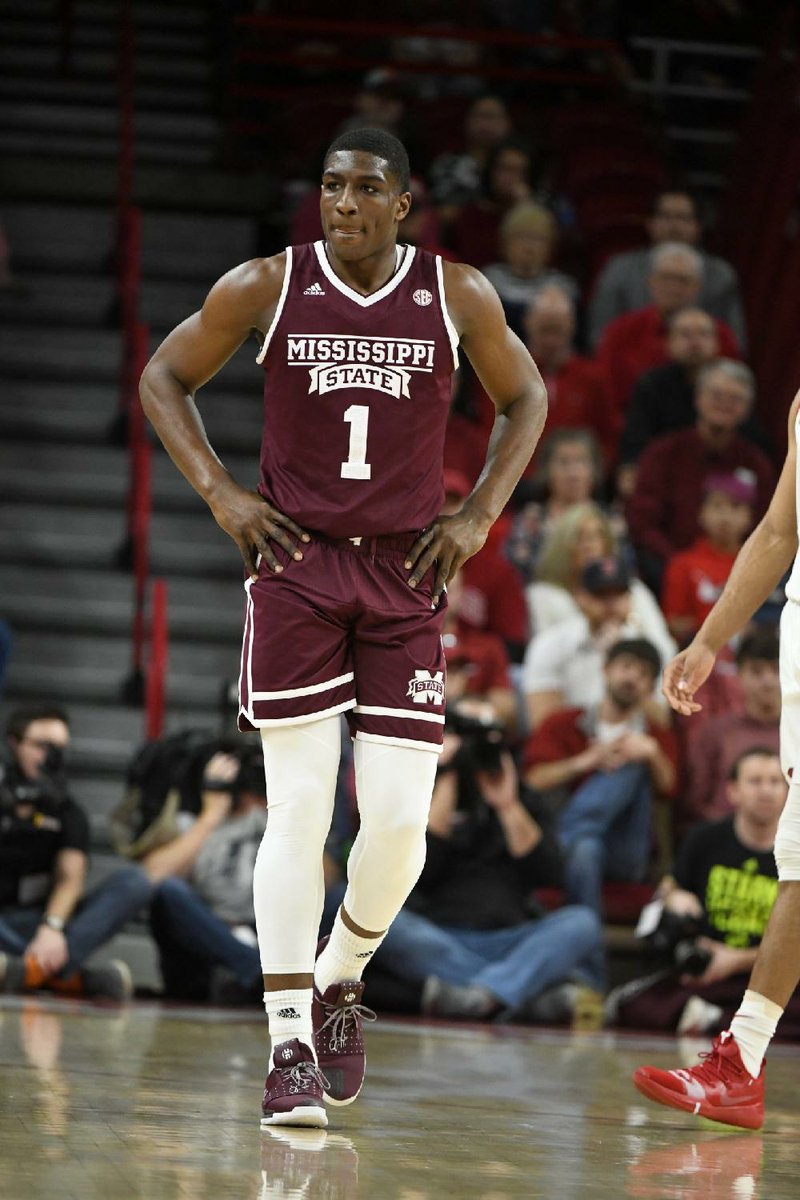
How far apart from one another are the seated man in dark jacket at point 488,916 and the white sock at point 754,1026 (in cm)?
246

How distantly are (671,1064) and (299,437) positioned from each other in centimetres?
234

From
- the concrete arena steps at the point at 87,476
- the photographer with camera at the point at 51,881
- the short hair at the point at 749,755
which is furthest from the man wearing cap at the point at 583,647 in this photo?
the concrete arena steps at the point at 87,476

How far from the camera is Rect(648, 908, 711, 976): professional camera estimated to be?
685cm

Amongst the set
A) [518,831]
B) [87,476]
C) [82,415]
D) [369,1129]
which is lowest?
[369,1129]

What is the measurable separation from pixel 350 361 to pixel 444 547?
0.41 m

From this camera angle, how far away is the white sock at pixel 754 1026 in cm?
441

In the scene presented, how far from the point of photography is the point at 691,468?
906 centimetres

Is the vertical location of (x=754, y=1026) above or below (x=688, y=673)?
below

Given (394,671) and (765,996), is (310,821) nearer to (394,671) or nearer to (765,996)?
(394,671)

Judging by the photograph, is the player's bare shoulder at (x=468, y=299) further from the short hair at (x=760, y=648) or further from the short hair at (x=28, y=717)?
the short hair at (x=760, y=648)

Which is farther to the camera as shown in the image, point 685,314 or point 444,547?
point 685,314

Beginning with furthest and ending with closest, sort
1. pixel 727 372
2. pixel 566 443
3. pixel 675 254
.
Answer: pixel 675 254
pixel 727 372
pixel 566 443

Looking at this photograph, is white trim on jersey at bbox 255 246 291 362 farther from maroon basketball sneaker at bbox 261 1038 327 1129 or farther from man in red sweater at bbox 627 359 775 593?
man in red sweater at bbox 627 359 775 593

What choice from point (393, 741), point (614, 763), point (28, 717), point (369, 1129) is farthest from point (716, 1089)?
point (28, 717)
